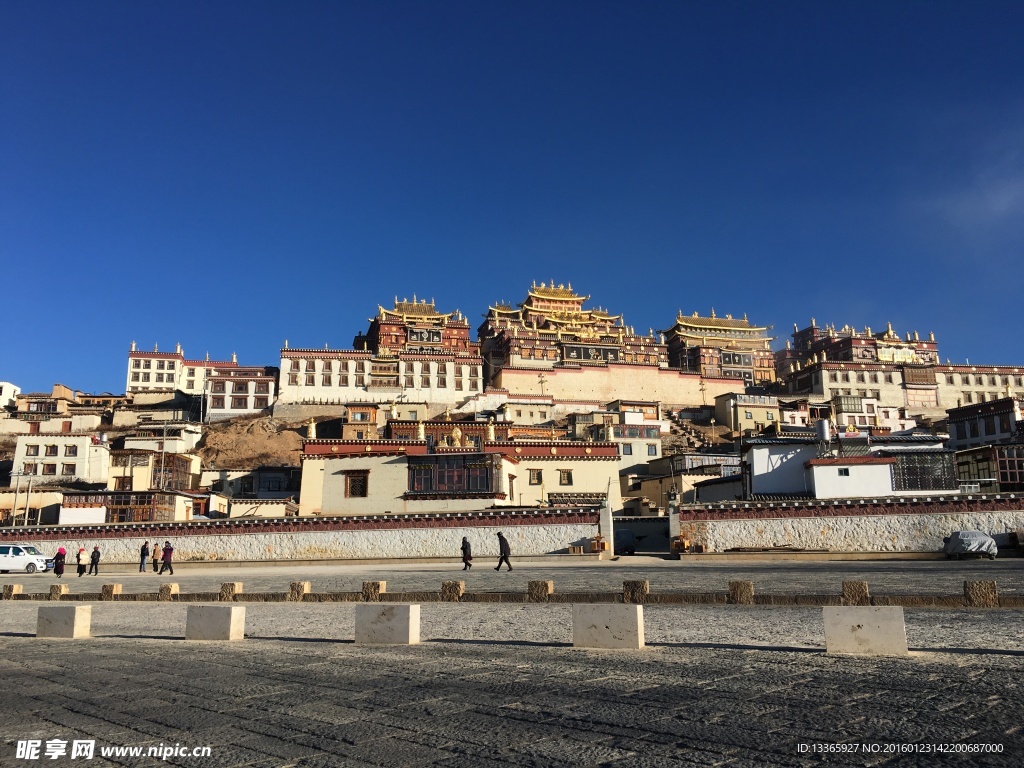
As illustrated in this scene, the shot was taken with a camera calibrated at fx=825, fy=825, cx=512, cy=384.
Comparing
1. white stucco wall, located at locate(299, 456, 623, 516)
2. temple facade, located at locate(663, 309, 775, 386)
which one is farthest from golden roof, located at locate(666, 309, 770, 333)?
white stucco wall, located at locate(299, 456, 623, 516)

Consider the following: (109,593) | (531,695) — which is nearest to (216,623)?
(531,695)

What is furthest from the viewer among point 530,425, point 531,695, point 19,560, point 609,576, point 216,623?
point 530,425

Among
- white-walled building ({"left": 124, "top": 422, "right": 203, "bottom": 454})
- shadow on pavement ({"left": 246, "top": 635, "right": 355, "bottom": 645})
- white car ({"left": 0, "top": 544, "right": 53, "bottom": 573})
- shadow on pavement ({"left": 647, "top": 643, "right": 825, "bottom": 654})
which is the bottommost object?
shadow on pavement ({"left": 246, "top": 635, "right": 355, "bottom": 645})

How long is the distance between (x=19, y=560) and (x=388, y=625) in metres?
34.2

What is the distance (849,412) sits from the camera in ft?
316

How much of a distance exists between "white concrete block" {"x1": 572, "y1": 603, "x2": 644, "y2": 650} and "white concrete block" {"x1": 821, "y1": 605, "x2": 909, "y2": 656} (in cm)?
267

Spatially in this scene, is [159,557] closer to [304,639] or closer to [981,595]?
[304,639]

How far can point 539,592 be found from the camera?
66.3 ft

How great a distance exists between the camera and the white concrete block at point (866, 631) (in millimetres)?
11070

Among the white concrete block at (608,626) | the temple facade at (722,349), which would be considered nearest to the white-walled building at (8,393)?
the temple facade at (722,349)

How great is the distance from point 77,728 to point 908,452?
1719 inches

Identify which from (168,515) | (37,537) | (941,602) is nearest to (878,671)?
(941,602)

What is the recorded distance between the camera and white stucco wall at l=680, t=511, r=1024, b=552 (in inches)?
1551

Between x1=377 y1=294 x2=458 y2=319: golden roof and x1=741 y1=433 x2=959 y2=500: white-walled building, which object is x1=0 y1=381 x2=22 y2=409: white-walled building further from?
x1=741 y1=433 x2=959 y2=500: white-walled building
